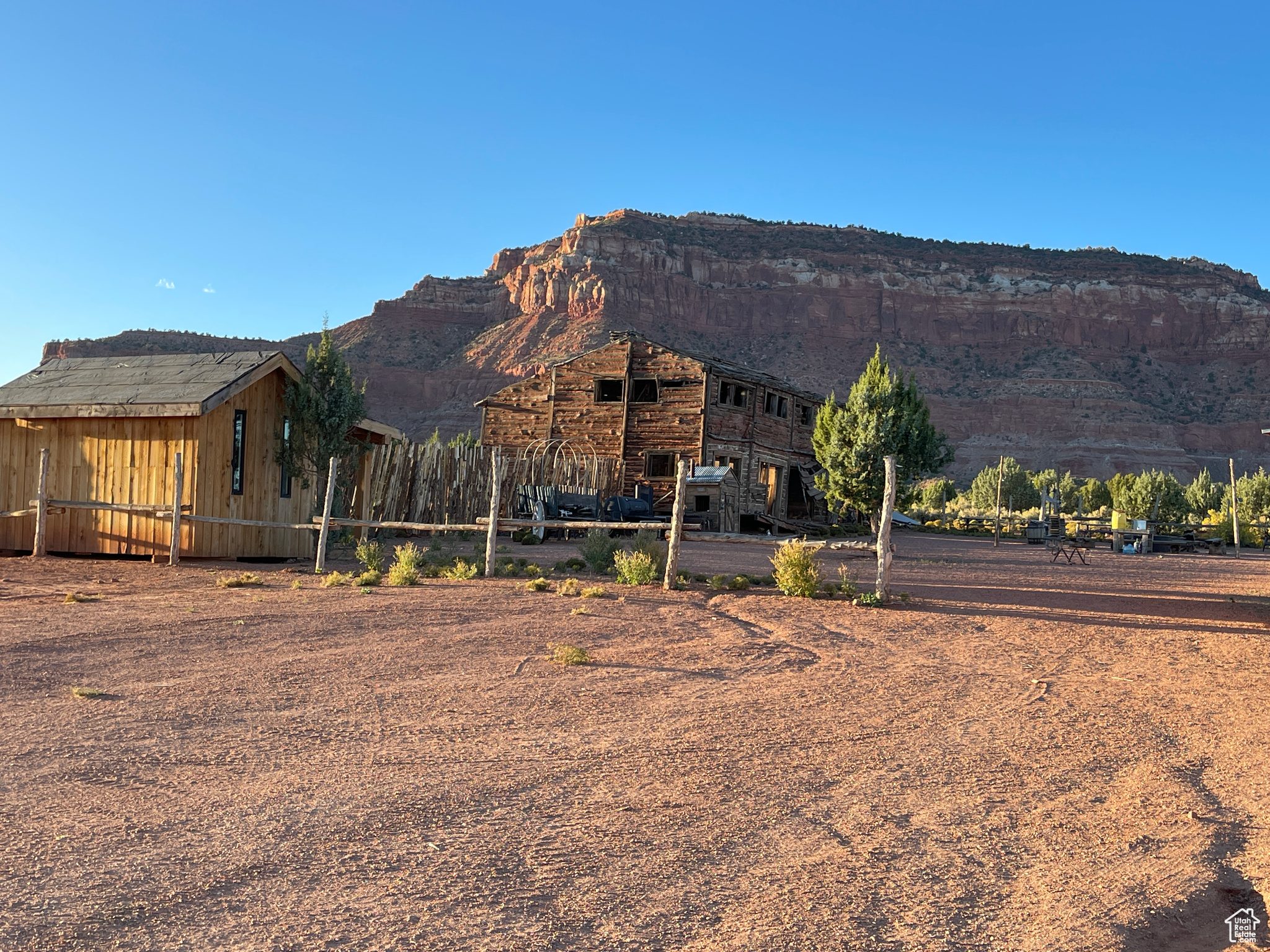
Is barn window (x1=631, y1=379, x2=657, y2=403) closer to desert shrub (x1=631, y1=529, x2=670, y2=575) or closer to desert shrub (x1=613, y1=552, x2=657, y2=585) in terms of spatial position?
desert shrub (x1=631, y1=529, x2=670, y2=575)

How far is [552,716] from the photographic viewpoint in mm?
5770

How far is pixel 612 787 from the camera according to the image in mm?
4477

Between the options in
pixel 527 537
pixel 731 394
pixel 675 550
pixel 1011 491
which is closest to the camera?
pixel 675 550

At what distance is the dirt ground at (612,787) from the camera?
3.19 metres

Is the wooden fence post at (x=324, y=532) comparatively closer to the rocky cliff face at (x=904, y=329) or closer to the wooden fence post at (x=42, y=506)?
the wooden fence post at (x=42, y=506)

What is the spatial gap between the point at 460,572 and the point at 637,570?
2.43m

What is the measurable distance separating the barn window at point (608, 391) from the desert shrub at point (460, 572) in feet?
59.2

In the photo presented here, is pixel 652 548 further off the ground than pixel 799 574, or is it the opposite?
pixel 652 548

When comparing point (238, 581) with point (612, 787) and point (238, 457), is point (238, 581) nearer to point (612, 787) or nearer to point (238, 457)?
point (238, 457)

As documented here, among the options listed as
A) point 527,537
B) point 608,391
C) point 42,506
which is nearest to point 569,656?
point 42,506

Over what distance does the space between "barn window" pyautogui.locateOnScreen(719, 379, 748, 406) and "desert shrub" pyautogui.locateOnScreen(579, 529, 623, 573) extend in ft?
49.4

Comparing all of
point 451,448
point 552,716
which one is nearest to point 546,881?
point 552,716

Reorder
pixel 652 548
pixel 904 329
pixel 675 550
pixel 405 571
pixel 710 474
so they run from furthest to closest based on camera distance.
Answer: pixel 904 329 → pixel 710 474 → pixel 652 548 → pixel 675 550 → pixel 405 571


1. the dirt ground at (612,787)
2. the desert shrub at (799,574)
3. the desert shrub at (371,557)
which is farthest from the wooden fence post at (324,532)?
the desert shrub at (799,574)
